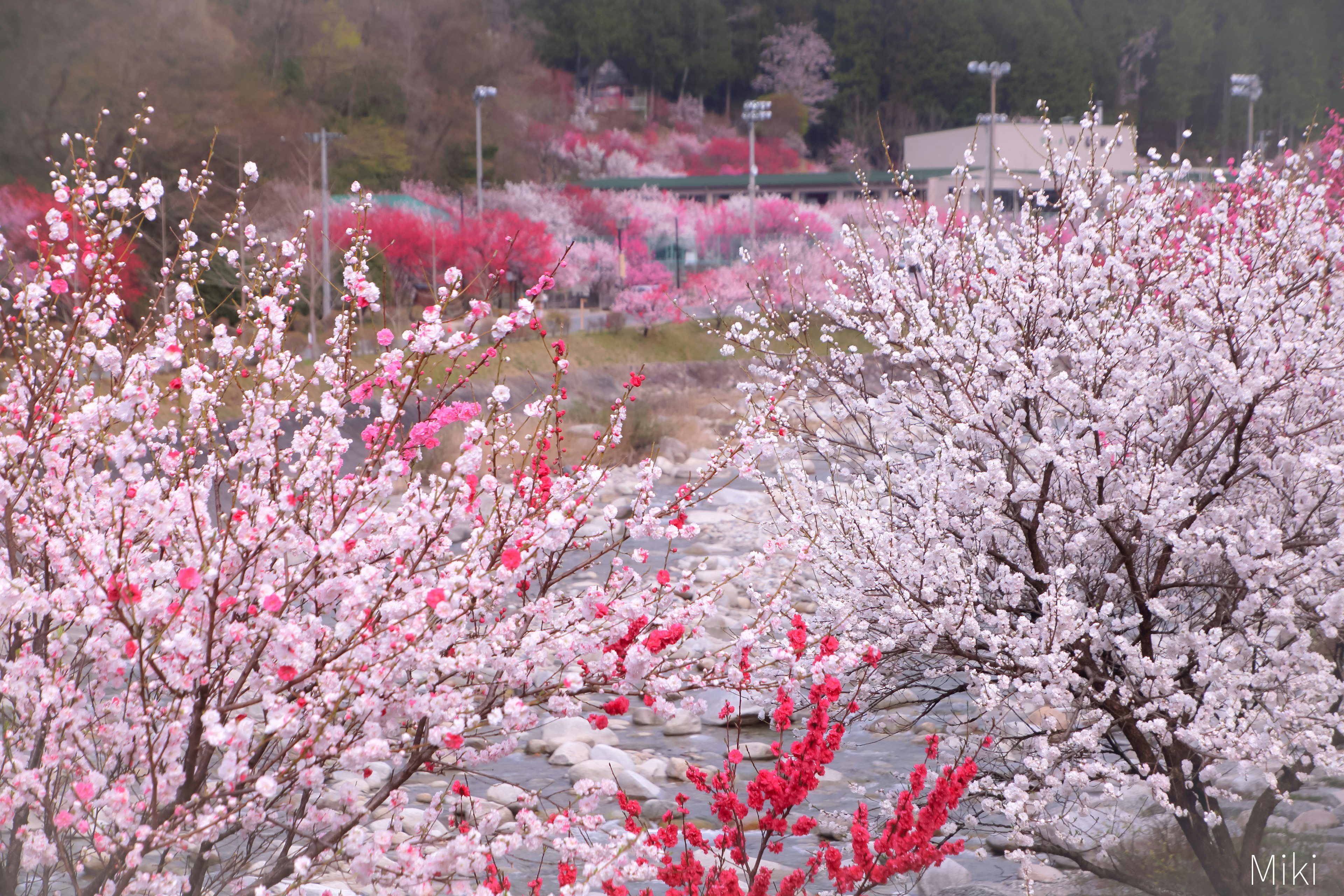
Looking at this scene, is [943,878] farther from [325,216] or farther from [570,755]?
[325,216]

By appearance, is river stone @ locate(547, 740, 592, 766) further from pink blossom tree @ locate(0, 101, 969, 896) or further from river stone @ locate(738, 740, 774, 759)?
pink blossom tree @ locate(0, 101, 969, 896)

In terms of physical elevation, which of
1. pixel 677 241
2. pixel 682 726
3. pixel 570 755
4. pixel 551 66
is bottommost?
pixel 682 726

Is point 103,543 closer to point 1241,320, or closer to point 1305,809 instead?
point 1241,320

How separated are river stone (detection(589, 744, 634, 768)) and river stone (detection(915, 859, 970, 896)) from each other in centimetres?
215

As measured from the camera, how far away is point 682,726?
309 inches

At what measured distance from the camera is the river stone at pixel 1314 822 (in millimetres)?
5438

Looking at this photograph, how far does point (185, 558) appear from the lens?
2773 mm

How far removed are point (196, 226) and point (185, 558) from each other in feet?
75.1

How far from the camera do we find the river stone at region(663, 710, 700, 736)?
7.83 meters

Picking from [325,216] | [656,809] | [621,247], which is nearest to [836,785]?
[656,809]

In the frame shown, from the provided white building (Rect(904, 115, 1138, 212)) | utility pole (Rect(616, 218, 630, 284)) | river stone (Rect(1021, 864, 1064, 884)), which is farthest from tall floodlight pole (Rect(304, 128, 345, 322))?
river stone (Rect(1021, 864, 1064, 884))

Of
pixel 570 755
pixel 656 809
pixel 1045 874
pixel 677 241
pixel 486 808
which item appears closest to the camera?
pixel 1045 874

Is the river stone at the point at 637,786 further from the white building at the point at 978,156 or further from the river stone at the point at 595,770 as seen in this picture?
the white building at the point at 978,156

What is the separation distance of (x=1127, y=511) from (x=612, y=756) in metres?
3.93
